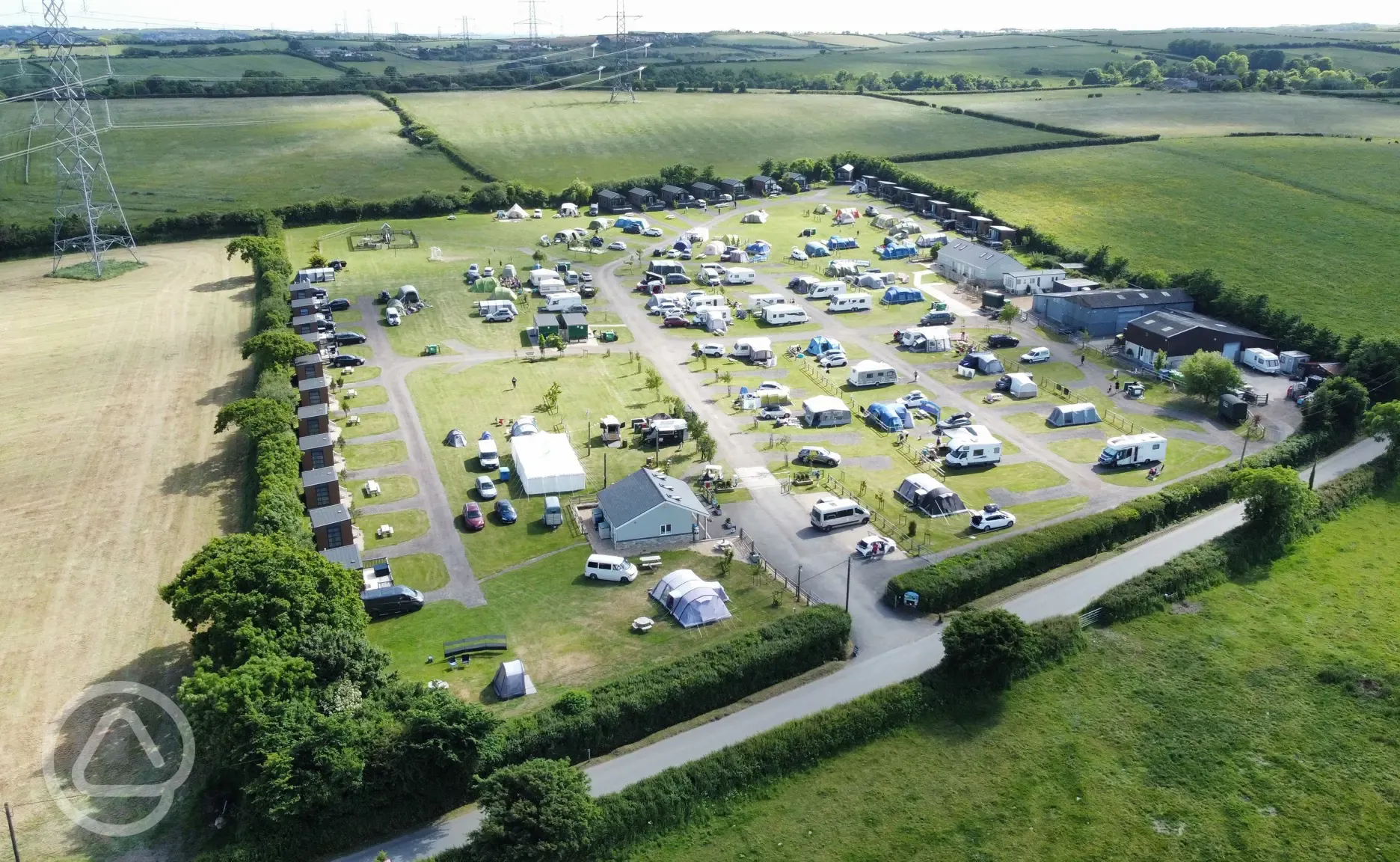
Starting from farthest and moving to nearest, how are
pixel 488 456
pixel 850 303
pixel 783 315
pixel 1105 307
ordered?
pixel 850 303 → pixel 783 315 → pixel 1105 307 → pixel 488 456

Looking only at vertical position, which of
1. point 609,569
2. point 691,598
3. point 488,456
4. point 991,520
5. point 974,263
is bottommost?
point 609,569

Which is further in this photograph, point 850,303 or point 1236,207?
point 1236,207

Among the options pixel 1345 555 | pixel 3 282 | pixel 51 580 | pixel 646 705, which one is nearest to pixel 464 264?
pixel 3 282

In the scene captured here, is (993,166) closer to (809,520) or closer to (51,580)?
(809,520)

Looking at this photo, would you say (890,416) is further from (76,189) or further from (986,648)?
(76,189)

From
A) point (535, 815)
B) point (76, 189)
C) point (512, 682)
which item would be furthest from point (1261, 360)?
point (76, 189)

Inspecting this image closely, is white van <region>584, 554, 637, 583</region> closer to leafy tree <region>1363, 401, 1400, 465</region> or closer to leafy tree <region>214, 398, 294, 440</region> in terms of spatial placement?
leafy tree <region>214, 398, 294, 440</region>
